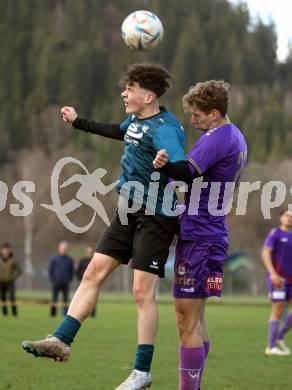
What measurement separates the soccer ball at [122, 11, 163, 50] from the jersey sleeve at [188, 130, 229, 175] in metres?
1.32

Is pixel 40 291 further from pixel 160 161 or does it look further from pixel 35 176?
pixel 160 161

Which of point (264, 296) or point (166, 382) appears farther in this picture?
point (264, 296)

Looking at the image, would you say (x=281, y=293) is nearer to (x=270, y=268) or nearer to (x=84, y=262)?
(x=270, y=268)

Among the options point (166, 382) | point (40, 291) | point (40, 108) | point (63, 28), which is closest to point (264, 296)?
point (40, 291)

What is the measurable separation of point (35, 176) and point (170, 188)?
80538 mm

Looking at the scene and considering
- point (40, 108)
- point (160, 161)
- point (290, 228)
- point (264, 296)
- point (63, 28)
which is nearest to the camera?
point (160, 161)

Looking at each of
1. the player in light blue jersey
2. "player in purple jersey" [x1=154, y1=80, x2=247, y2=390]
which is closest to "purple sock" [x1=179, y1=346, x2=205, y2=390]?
"player in purple jersey" [x1=154, y1=80, x2=247, y2=390]

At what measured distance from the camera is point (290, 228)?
14.9 meters

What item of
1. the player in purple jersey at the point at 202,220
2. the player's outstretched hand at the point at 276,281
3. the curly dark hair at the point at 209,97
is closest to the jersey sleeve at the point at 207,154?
the player in purple jersey at the point at 202,220

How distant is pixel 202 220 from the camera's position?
7.81 m

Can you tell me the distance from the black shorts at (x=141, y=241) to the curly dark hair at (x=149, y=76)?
1012 millimetres

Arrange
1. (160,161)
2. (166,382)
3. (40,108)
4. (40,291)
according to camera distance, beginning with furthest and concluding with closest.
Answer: (40,108) < (40,291) < (166,382) < (160,161)

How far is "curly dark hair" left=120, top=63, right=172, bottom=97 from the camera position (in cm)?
805

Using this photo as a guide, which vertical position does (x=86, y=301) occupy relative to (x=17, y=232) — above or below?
below
